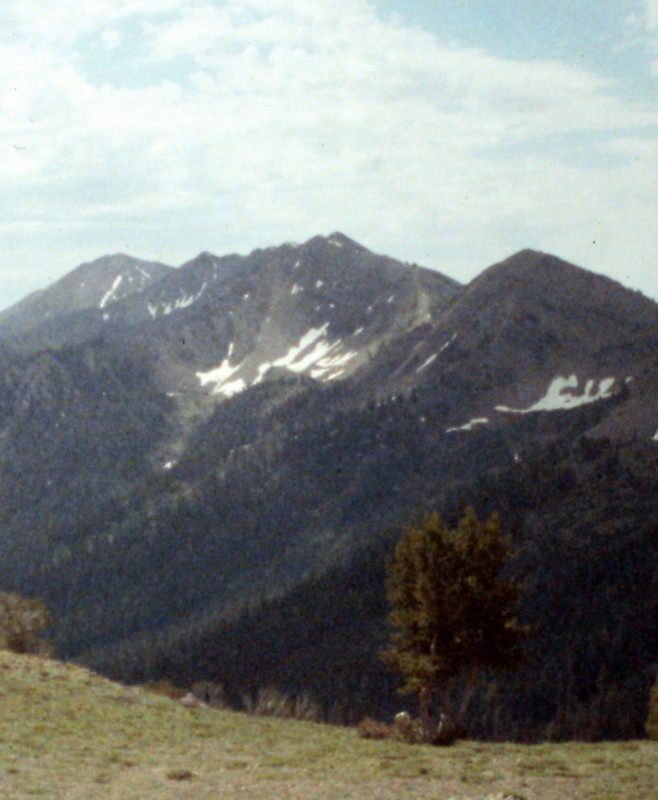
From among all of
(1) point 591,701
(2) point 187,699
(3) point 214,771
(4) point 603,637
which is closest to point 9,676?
(2) point 187,699

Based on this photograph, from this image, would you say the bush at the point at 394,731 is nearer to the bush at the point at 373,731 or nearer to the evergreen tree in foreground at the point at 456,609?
the bush at the point at 373,731

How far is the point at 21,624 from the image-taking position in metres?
72.9

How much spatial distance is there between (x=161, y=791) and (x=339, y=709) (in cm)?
15096

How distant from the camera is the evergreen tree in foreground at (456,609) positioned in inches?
1740

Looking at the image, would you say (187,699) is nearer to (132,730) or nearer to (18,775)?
(132,730)

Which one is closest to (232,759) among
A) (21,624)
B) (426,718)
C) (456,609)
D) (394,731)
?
(394,731)

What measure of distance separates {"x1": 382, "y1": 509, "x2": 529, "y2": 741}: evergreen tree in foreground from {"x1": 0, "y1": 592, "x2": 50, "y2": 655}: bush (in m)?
34.5

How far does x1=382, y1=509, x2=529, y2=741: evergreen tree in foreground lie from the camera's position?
44.2m

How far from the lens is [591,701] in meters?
162

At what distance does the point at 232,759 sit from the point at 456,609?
13.5 meters

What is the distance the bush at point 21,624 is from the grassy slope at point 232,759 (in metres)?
25.2

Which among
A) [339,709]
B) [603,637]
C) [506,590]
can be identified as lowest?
[339,709]

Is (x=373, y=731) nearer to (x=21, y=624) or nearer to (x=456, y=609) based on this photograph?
(x=456, y=609)

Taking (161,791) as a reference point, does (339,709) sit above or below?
below
